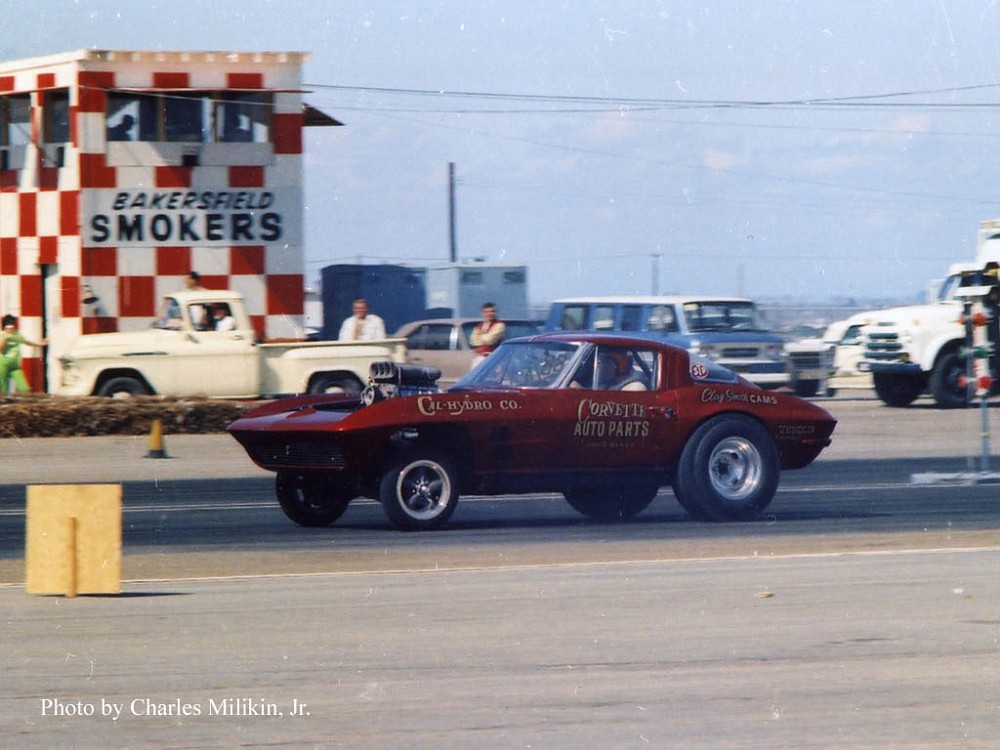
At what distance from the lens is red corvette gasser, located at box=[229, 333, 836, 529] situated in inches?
384

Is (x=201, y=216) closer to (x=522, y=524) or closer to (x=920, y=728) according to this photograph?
(x=522, y=524)

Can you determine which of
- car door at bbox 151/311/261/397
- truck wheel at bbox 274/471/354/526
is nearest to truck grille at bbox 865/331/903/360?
car door at bbox 151/311/261/397

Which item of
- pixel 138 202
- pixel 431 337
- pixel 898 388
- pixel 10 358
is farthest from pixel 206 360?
pixel 431 337

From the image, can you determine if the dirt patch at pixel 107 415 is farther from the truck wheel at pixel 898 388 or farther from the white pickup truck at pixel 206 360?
the truck wheel at pixel 898 388

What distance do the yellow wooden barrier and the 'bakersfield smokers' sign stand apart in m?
12.9

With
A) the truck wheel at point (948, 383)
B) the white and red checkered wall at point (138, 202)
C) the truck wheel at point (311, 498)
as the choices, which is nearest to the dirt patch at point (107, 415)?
the white and red checkered wall at point (138, 202)

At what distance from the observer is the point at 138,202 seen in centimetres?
1997

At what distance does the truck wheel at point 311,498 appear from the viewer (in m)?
10.4

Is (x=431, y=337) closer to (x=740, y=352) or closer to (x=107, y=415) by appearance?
(x=740, y=352)

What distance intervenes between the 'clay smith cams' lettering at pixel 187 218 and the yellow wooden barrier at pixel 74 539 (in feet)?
42.4

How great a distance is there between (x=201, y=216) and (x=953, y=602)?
14.7 m

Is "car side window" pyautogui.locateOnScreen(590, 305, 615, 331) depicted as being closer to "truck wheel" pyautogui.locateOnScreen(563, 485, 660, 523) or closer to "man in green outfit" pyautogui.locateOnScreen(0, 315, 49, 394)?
"man in green outfit" pyautogui.locateOnScreen(0, 315, 49, 394)

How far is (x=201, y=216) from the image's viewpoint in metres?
20.2

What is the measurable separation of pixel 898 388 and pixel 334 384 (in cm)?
950
